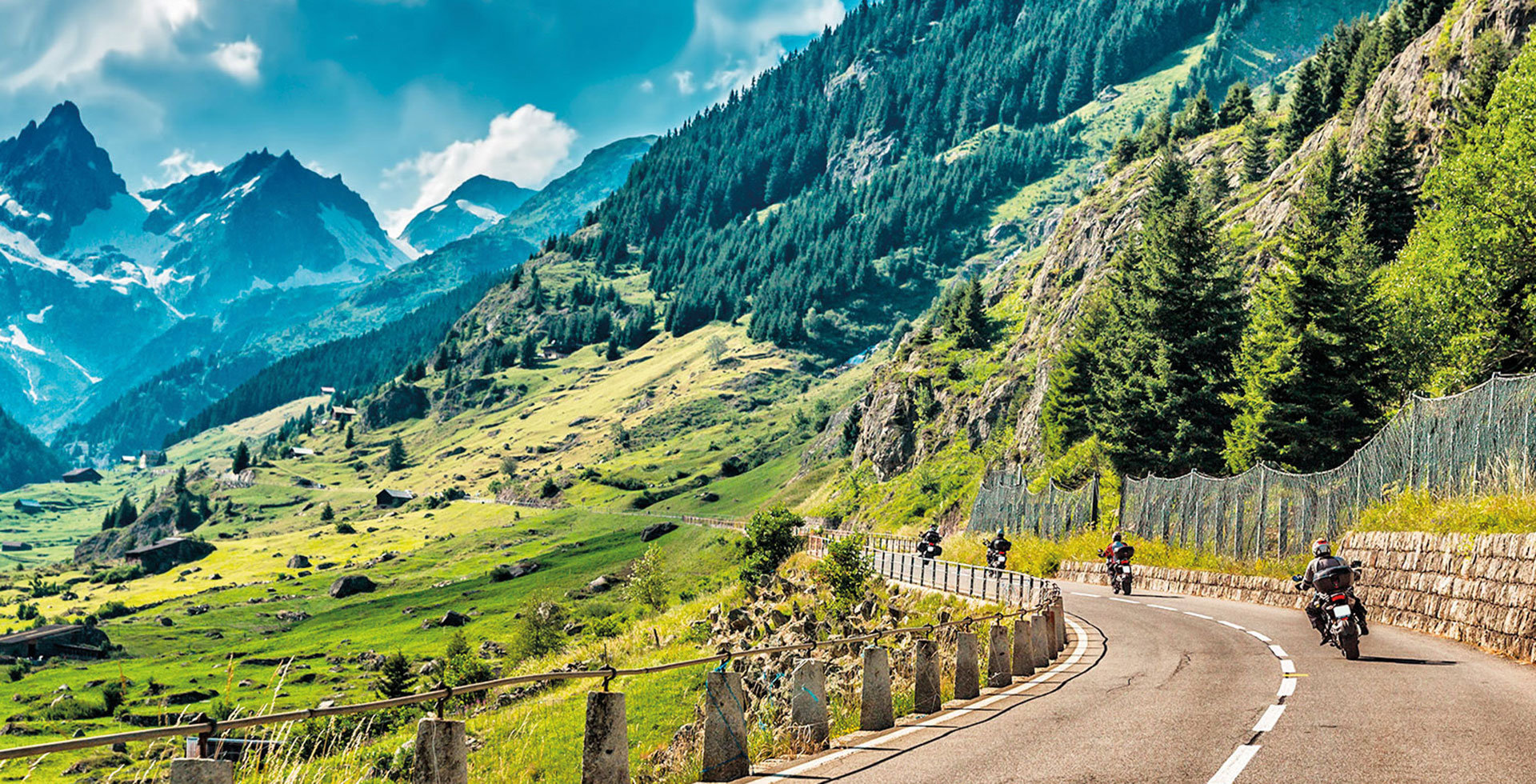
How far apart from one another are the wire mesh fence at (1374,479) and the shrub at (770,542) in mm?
30668

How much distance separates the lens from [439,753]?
340 inches

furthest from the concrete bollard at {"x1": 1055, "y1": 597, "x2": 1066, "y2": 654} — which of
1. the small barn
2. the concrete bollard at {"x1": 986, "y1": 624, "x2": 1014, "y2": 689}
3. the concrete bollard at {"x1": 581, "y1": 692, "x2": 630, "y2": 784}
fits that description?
the small barn

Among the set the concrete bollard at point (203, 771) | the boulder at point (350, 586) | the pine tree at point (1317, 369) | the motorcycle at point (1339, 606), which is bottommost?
the boulder at point (350, 586)

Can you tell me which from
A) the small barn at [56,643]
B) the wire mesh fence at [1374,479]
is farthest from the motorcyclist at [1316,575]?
the small barn at [56,643]

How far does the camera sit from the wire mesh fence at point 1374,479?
20938mm

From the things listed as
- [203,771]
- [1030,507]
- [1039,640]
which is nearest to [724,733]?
[203,771]

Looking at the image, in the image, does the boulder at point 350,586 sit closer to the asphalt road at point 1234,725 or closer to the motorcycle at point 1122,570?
the motorcycle at point 1122,570

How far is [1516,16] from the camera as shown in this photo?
5978cm

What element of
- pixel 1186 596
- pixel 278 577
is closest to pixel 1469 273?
pixel 1186 596

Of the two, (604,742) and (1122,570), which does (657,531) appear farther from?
(604,742)

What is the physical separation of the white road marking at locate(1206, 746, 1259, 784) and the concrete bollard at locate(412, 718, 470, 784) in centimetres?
675

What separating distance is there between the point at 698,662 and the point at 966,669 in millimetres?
5709

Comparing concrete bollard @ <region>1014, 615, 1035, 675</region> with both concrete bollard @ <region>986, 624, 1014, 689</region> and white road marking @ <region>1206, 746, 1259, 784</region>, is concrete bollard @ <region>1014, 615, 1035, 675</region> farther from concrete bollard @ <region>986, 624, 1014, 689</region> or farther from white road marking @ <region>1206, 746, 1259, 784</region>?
white road marking @ <region>1206, 746, 1259, 784</region>

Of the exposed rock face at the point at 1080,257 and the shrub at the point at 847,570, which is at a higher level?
the exposed rock face at the point at 1080,257
